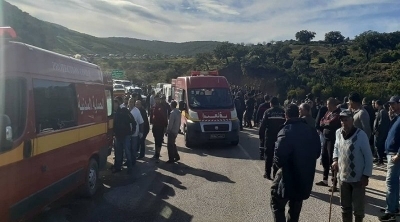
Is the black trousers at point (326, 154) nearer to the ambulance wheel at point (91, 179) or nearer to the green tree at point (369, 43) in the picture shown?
the ambulance wheel at point (91, 179)

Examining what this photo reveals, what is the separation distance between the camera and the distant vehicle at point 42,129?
516 centimetres

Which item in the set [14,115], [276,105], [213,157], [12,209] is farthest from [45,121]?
[213,157]

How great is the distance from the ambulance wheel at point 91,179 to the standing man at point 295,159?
4.34 metres

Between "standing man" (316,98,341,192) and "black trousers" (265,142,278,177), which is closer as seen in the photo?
"standing man" (316,98,341,192)

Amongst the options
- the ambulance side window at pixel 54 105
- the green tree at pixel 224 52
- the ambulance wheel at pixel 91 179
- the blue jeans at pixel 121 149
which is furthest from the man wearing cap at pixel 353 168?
the green tree at pixel 224 52

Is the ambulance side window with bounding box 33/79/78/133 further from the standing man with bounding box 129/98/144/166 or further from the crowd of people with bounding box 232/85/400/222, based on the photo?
the standing man with bounding box 129/98/144/166

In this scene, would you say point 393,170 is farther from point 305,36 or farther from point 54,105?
point 305,36

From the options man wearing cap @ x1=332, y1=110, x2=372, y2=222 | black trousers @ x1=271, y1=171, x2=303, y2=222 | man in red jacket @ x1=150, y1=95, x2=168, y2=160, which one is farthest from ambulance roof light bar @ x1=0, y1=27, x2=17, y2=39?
man in red jacket @ x1=150, y1=95, x2=168, y2=160

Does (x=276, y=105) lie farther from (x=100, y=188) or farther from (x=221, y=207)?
(x=100, y=188)

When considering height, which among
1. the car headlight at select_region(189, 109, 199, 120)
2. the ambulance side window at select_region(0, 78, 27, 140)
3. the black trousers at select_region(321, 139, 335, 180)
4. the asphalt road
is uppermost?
the ambulance side window at select_region(0, 78, 27, 140)

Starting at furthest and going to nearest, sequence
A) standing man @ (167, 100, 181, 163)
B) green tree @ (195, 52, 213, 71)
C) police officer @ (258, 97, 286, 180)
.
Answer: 1. green tree @ (195, 52, 213, 71)
2. standing man @ (167, 100, 181, 163)
3. police officer @ (258, 97, 286, 180)

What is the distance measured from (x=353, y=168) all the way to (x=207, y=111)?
986cm

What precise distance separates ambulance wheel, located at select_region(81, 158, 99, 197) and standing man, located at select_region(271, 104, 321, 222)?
434 cm

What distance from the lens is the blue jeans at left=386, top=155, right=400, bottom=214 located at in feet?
22.3
